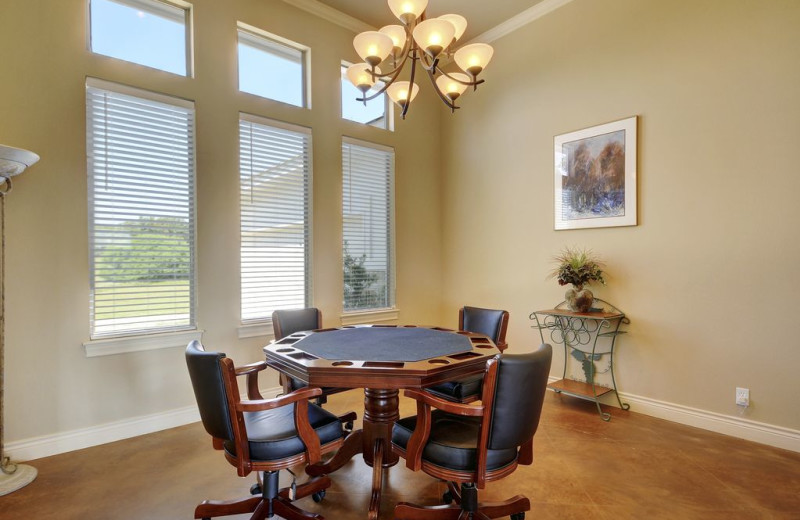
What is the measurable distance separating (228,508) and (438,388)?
143 cm

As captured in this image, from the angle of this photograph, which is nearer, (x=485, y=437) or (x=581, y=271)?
(x=485, y=437)

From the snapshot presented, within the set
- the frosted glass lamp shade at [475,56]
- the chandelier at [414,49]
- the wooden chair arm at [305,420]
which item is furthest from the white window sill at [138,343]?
the frosted glass lamp shade at [475,56]

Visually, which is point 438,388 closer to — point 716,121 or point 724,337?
point 724,337

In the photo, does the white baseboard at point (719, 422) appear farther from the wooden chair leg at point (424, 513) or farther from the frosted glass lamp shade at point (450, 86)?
the frosted glass lamp shade at point (450, 86)

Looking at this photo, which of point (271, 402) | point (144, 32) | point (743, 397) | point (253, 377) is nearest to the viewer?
point (271, 402)

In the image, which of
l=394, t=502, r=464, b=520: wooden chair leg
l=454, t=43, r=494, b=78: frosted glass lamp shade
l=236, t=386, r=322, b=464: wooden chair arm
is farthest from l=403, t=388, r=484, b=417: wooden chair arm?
l=454, t=43, r=494, b=78: frosted glass lamp shade

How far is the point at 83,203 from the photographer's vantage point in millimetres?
2955

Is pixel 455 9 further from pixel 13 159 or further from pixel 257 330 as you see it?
pixel 13 159

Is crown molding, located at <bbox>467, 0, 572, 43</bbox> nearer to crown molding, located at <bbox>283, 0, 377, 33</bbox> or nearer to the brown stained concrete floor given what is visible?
crown molding, located at <bbox>283, 0, 377, 33</bbox>

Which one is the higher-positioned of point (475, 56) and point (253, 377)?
point (475, 56)

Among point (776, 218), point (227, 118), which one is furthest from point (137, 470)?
point (776, 218)

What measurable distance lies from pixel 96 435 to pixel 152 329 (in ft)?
2.65

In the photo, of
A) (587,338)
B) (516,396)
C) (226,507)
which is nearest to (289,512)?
(226,507)

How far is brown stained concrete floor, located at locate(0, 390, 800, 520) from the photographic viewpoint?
2176 mm
